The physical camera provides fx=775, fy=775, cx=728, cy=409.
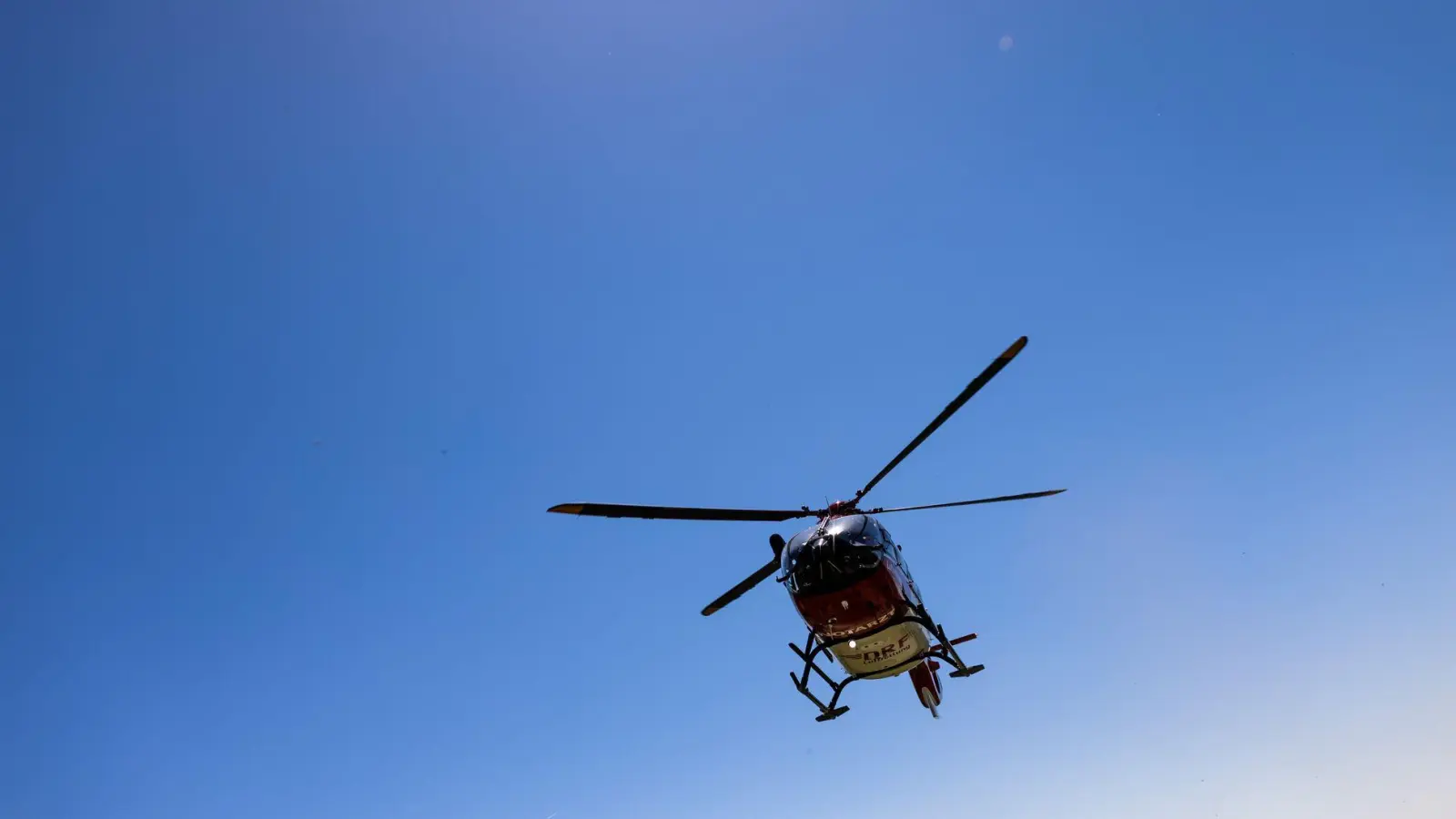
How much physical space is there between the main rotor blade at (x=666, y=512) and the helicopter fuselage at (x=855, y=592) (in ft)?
3.08

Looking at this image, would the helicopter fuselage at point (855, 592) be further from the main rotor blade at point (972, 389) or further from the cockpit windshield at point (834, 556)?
the main rotor blade at point (972, 389)

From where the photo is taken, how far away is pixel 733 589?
1652cm

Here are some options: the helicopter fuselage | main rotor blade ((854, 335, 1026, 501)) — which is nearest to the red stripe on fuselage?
the helicopter fuselage

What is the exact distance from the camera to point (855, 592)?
13539mm

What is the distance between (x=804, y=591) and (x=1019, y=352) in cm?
555

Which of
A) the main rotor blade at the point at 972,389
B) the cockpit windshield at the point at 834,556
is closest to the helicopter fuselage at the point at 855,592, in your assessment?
the cockpit windshield at the point at 834,556

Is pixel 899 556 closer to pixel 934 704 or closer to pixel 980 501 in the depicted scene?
pixel 980 501

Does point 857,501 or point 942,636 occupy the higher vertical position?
point 857,501

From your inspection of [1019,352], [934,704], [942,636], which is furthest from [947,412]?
[934,704]

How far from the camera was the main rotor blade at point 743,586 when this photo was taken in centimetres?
1595

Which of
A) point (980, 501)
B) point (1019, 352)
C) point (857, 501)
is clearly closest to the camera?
point (1019, 352)

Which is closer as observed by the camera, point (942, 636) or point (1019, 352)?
point (1019, 352)

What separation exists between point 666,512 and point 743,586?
3.21m

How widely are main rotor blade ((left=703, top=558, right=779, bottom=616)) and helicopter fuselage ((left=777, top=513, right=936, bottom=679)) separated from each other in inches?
42.5
